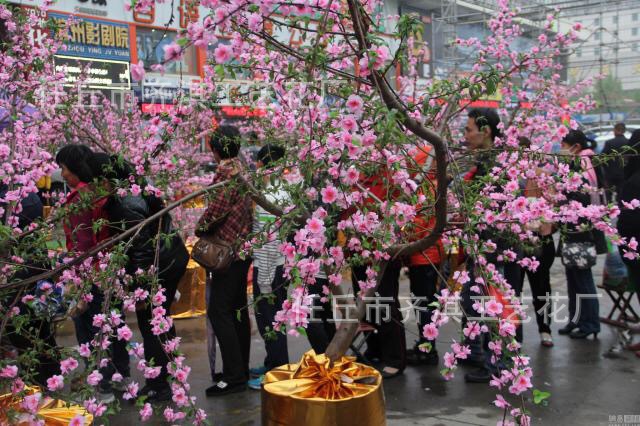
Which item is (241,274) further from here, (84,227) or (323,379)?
(323,379)

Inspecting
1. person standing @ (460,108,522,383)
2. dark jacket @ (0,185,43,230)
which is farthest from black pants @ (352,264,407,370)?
dark jacket @ (0,185,43,230)

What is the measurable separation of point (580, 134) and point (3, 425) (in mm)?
5178

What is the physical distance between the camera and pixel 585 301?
240 inches

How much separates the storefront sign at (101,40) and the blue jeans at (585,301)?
11457mm

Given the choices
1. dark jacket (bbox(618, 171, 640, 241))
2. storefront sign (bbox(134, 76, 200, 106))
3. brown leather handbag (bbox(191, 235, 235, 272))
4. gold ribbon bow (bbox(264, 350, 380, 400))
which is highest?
storefront sign (bbox(134, 76, 200, 106))

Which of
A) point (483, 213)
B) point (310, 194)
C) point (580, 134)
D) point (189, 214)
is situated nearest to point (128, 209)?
point (310, 194)

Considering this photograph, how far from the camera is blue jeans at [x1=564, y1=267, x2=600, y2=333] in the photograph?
20.0 ft

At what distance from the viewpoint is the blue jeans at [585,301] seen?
6094 mm

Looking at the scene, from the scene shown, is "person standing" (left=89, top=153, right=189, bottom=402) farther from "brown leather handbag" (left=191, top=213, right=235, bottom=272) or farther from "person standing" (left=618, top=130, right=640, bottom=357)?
"person standing" (left=618, top=130, right=640, bottom=357)

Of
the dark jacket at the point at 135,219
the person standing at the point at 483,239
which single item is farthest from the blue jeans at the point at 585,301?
the dark jacket at the point at 135,219

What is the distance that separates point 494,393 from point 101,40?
13.3 m

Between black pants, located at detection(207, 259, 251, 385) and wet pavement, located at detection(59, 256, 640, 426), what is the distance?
0.63ft

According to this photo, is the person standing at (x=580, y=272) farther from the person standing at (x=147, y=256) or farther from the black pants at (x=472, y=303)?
the person standing at (x=147, y=256)

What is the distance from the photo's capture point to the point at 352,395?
2.96m
